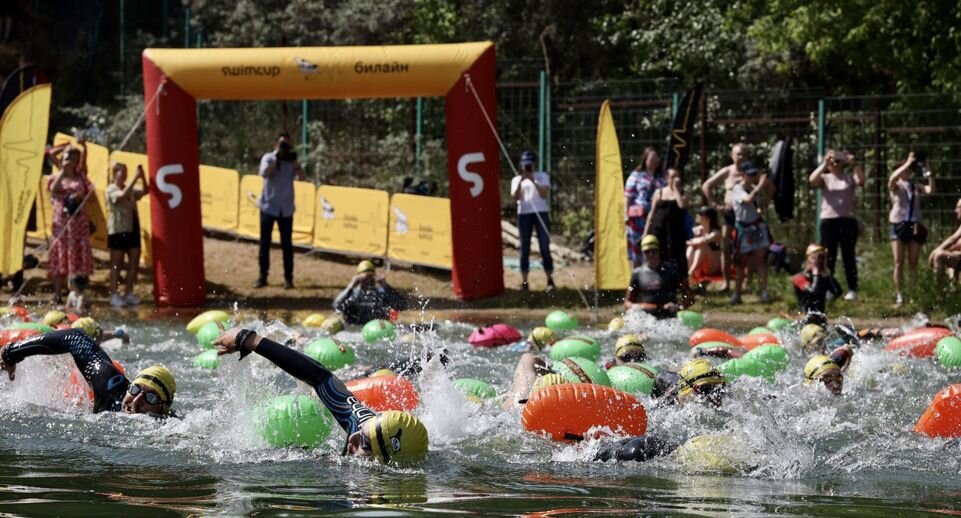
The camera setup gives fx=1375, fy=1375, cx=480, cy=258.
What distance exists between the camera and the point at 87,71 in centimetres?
2920

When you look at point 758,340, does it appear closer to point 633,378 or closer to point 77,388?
point 633,378

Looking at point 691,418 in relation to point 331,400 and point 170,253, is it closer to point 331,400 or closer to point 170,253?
point 331,400

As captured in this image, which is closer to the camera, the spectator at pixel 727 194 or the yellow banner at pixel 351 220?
the spectator at pixel 727 194

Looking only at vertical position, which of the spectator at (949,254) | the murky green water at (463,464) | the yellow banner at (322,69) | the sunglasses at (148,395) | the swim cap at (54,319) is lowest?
the murky green water at (463,464)

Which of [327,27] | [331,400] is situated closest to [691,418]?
[331,400]

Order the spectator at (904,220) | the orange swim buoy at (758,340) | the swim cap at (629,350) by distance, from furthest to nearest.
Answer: the spectator at (904,220), the orange swim buoy at (758,340), the swim cap at (629,350)

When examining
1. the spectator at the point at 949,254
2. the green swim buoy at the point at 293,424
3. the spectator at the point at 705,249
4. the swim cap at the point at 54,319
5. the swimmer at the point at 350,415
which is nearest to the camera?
the swimmer at the point at 350,415

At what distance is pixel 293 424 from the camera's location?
905 centimetres

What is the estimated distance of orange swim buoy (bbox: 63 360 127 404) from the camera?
34.6ft

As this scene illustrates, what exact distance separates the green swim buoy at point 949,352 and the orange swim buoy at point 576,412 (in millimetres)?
4531

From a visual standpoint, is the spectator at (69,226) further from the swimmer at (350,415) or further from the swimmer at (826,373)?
the swimmer at (826,373)

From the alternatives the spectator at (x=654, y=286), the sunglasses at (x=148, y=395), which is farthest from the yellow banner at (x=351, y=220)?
the sunglasses at (x=148, y=395)

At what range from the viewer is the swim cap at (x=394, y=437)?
327 inches

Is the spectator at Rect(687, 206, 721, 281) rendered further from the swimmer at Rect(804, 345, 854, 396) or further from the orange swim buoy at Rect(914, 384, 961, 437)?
the orange swim buoy at Rect(914, 384, 961, 437)
